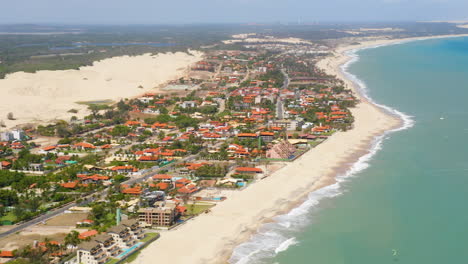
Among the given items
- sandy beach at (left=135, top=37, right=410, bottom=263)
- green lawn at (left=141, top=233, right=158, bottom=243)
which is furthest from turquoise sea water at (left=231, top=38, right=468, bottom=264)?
green lawn at (left=141, top=233, right=158, bottom=243)

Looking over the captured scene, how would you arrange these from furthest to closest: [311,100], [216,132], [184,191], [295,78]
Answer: [295,78], [311,100], [216,132], [184,191]

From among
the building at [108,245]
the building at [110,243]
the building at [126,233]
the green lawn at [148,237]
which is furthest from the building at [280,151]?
the building at [108,245]

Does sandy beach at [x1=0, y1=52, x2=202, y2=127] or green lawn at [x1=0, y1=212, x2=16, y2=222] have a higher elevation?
sandy beach at [x1=0, y1=52, x2=202, y2=127]

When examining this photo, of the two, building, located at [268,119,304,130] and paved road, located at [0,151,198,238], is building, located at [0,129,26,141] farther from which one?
building, located at [268,119,304,130]

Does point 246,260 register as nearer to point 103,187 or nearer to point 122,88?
point 103,187

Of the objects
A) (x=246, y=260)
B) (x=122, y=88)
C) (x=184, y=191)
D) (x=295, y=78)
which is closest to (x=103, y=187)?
(x=184, y=191)

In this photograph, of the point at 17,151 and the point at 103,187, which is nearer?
the point at 103,187

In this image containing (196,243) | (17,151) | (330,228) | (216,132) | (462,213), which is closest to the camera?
(196,243)
